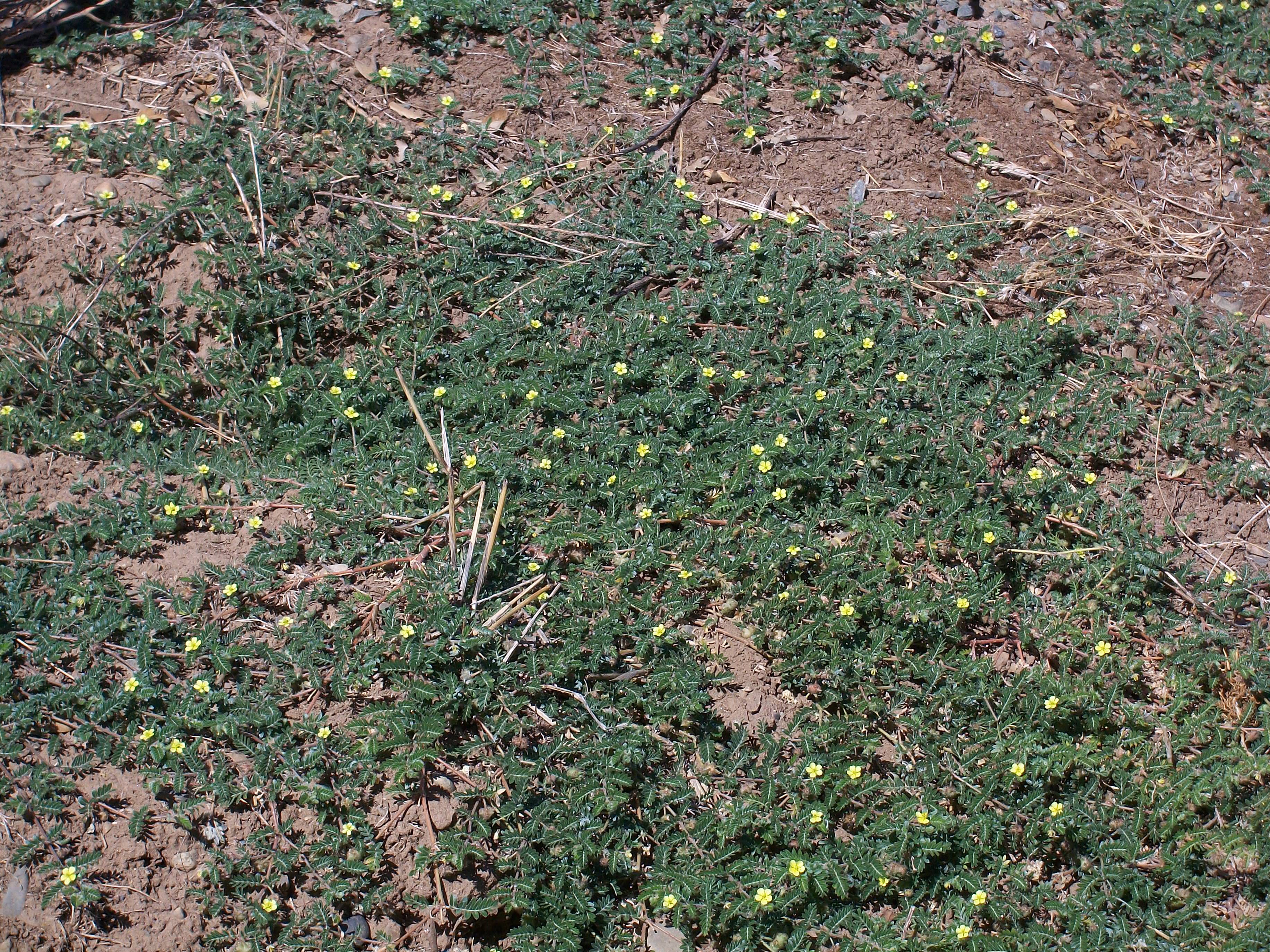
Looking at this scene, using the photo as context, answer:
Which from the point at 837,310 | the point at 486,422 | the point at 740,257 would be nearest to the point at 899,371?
the point at 837,310

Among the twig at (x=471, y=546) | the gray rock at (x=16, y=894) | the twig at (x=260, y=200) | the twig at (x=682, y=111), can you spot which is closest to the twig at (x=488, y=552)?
the twig at (x=471, y=546)

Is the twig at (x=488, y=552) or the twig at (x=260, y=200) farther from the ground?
the twig at (x=260, y=200)

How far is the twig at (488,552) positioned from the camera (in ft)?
11.3

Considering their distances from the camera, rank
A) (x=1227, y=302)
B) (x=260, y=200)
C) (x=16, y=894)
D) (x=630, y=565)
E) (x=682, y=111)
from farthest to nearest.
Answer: (x=682, y=111) < (x=1227, y=302) < (x=260, y=200) < (x=630, y=565) < (x=16, y=894)

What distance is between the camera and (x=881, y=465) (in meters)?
3.92

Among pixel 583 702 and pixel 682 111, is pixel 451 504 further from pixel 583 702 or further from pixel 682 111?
pixel 682 111

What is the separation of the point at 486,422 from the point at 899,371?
1718 millimetres

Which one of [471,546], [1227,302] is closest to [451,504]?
[471,546]

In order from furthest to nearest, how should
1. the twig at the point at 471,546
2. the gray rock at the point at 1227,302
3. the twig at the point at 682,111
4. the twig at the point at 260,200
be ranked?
the twig at the point at 682,111 < the gray rock at the point at 1227,302 < the twig at the point at 260,200 < the twig at the point at 471,546

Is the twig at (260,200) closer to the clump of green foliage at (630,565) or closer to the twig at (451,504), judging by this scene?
the clump of green foliage at (630,565)

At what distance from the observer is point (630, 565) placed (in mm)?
3611

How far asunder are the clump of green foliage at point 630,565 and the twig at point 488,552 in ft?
0.32

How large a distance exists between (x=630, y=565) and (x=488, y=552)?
52cm

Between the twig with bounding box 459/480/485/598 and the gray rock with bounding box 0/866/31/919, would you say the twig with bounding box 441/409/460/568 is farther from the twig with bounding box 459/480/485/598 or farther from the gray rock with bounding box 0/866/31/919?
the gray rock with bounding box 0/866/31/919
